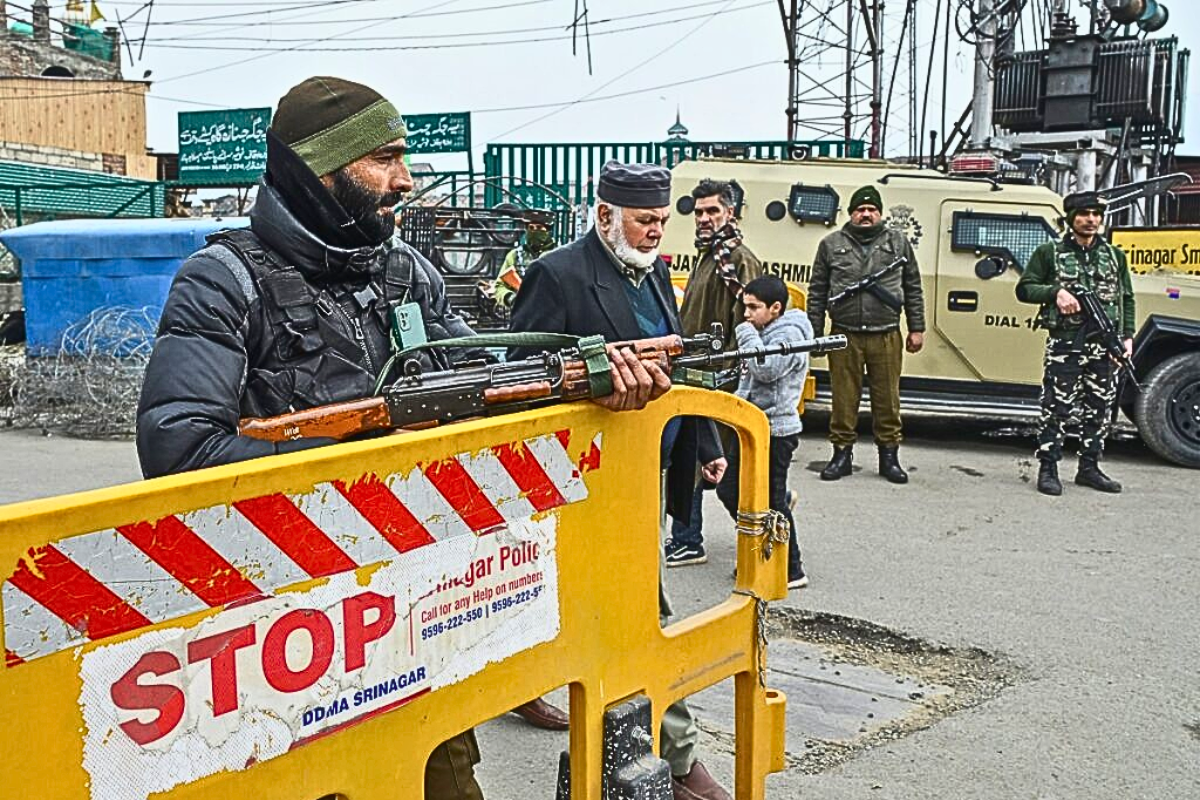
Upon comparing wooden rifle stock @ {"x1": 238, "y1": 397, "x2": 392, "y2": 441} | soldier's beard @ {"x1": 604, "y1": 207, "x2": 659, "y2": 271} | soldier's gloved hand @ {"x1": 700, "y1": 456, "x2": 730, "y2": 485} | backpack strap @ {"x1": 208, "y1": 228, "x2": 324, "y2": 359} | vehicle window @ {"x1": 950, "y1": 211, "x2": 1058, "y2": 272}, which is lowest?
soldier's gloved hand @ {"x1": 700, "y1": 456, "x2": 730, "y2": 485}

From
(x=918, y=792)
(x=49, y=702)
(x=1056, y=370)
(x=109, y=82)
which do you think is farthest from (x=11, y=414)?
(x=109, y=82)

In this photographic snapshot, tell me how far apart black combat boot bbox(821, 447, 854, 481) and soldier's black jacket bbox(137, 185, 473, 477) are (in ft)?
19.5

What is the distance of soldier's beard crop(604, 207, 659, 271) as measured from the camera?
3.52 meters

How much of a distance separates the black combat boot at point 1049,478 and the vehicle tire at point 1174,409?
129 cm

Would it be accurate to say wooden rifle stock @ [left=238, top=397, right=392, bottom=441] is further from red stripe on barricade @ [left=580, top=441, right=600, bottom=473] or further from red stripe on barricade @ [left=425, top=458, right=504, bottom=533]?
red stripe on barricade @ [left=580, top=441, right=600, bottom=473]

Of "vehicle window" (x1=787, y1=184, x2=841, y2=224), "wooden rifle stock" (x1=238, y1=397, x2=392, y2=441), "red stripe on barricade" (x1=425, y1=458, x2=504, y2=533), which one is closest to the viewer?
"red stripe on barricade" (x1=425, y1=458, x2=504, y2=533)

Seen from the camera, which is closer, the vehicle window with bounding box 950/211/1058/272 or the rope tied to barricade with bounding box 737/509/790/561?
the rope tied to barricade with bounding box 737/509/790/561

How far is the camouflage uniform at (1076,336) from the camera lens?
7496 mm

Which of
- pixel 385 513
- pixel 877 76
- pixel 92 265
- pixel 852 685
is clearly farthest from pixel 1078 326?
pixel 877 76

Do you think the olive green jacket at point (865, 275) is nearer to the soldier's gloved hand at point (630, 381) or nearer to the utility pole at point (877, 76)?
the soldier's gloved hand at point (630, 381)

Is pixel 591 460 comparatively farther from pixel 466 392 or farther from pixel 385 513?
pixel 385 513

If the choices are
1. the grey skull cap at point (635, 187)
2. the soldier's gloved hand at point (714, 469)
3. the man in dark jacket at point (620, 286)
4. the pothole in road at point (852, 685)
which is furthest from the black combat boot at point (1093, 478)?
the grey skull cap at point (635, 187)

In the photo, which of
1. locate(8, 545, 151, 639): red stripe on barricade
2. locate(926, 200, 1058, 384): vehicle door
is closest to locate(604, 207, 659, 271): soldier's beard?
locate(8, 545, 151, 639): red stripe on barricade

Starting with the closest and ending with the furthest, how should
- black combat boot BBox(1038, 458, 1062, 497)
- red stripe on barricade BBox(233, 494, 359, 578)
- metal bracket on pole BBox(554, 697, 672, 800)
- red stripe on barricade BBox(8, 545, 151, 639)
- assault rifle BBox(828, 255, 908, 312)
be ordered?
red stripe on barricade BBox(8, 545, 151, 639) < red stripe on barricade BBox(233, 494, 359, 578) < metal bracket on pole BBox(554, 697, 672, 800) < black combat boot BBox(1038, 458, 1062, 497) < assault rifle BBox(828, 255, 908, 312)
